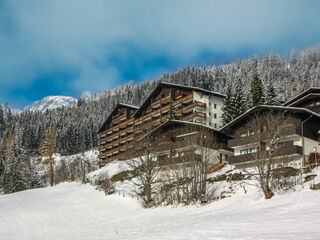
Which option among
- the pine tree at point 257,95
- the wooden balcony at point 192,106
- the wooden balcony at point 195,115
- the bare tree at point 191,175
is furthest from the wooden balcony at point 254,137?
the wooden balcony at point 192,106

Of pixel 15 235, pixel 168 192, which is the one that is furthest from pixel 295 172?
pixel 15 235

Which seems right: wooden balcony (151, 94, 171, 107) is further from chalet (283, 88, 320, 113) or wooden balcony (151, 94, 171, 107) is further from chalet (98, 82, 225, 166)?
chalet (283, 88, 320, 113)

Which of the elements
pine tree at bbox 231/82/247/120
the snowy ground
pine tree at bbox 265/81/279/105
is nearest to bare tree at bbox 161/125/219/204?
the snowy ground

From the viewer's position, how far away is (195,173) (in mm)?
31734

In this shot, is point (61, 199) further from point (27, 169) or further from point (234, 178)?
point (27, 169)

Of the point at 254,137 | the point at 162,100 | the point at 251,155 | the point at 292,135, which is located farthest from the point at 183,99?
the point at 254,137

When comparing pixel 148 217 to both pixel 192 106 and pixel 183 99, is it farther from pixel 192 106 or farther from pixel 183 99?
pixel 183 99

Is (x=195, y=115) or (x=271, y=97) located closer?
(x=271, y=97)

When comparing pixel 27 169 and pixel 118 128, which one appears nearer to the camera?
pixel 27 169

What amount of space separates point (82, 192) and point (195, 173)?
26497 mm

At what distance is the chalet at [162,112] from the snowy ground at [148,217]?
2186 centimetres

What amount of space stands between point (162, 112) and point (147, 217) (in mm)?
51394

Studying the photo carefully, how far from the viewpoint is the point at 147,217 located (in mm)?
26266

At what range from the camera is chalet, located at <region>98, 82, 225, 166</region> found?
70.2 m
